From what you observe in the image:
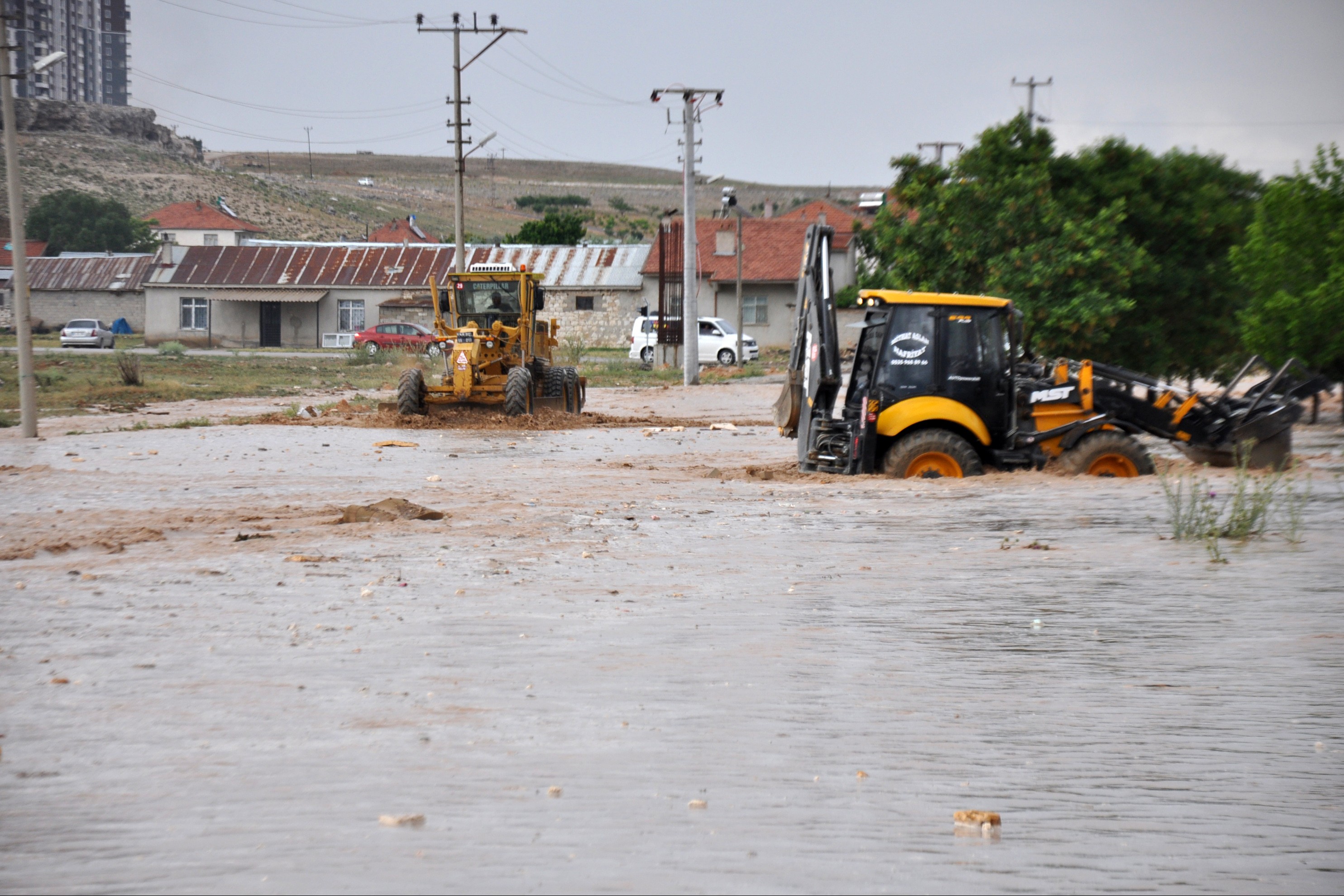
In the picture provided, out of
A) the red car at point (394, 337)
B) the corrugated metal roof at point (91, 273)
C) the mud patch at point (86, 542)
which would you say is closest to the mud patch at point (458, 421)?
the mud patch at point (86, 542)

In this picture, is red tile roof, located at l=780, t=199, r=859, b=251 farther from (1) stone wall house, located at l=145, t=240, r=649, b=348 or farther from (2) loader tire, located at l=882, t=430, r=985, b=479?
(2) loader tire, located at l=882, t=430, r=985, b=479

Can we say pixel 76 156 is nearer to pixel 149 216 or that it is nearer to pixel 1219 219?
pixel 149 216

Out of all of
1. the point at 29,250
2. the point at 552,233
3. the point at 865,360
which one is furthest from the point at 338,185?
the point at 865,360

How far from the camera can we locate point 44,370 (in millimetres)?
34281

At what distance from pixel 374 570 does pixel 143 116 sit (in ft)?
522

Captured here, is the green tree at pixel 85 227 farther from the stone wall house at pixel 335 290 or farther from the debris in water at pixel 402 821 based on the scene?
the debris in water at pixel 402 821

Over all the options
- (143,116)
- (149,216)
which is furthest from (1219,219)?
(143,116)

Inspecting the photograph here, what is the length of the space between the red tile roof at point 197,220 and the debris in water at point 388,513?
81801 mm

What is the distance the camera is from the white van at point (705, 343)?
149 feet

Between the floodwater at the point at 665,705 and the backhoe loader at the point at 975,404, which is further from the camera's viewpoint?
the backhoe loader at the point at 975,404

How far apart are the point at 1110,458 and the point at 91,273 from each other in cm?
6706

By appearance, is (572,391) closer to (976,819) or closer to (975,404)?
(975,404)

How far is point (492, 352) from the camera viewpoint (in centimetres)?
2236

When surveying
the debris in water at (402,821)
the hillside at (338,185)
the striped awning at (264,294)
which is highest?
the hillside at (338,185)
